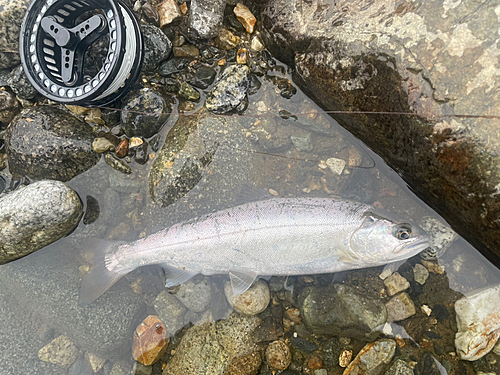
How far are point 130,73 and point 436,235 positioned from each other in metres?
4.03

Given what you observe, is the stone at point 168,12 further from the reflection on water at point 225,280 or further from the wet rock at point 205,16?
the reflection on water at point 225,280

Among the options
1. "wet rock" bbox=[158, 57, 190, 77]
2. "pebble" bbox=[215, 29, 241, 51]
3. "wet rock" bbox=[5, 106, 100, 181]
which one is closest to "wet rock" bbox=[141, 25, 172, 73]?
"wet rock" bbox=[158, 57, 190, 77]

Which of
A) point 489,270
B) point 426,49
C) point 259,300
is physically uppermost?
point 426,49

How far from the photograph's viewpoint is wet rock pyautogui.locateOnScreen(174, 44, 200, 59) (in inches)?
159

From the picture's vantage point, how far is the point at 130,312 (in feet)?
13.3

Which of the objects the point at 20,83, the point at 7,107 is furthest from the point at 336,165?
the point at 7,107

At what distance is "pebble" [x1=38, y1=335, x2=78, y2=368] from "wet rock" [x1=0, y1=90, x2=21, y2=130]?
10.0 ft

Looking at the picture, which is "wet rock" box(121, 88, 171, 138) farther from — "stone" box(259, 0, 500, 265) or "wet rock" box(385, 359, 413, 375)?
"wet rock" box(385, 359, 413, 375)

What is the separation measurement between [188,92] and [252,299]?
2755 millimetres

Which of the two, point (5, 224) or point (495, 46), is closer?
point (495, 46)

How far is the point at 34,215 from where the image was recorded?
11.7ft

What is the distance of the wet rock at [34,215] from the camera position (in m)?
3.54

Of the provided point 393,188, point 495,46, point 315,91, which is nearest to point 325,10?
point 315,91

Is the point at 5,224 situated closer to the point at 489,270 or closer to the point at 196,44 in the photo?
the point at 196,44
